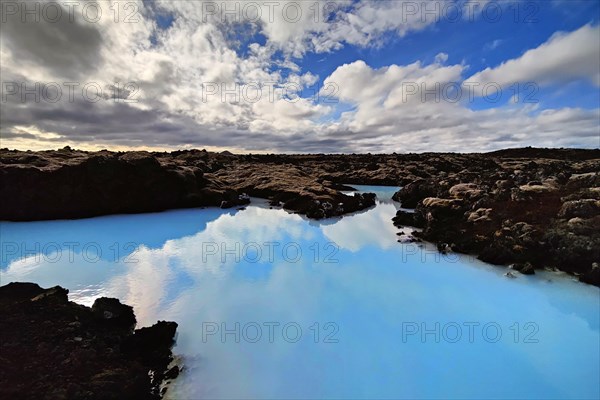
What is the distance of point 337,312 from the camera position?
35.4ft

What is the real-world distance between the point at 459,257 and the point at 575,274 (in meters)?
4.43

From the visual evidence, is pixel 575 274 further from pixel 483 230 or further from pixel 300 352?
pixel 300 352

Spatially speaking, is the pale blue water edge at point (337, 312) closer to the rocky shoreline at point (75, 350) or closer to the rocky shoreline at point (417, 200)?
the rocky shoreline at point (75, 350)

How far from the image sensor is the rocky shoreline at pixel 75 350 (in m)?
5.95

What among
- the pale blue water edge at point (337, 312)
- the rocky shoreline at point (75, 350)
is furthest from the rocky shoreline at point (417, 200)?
the rocky shoreline at point (75, 350)

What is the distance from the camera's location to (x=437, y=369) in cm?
805

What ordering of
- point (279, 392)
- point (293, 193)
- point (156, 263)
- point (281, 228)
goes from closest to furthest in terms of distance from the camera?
point (279, 392) < point (156, 263) < point (281, 228) < point (293, 193)

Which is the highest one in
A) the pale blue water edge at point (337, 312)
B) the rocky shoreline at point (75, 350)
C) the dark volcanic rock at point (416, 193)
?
the dark volcanic rock at point (416, 193)

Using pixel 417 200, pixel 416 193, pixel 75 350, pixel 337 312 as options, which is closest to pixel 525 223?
pixel 337 312

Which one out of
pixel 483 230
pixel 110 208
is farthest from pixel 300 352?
pixel 110 208

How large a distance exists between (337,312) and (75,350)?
7133mm

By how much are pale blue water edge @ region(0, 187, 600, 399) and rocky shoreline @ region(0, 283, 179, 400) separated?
0.79 metres

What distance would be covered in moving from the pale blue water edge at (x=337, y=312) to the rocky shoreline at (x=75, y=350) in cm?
79

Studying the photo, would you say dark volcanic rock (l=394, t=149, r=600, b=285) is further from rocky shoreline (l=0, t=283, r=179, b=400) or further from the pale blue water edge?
rocky shoreline (l=0, t=283, r=179, b=400)
